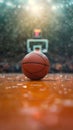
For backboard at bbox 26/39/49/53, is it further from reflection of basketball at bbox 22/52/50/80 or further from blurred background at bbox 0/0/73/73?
reflection of basketball at bbox 22/52/50/80

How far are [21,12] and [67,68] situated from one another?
1904mm

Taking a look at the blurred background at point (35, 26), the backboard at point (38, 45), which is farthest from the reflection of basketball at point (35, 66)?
the backboard at point (38, 45)

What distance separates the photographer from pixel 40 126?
3.05ft

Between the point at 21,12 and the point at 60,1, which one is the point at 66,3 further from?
the point at 21,12

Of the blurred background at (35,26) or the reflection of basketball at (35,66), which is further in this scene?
the blurred background at (35,26)

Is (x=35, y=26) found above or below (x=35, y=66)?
above

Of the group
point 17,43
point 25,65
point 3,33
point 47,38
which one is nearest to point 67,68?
point 47,38

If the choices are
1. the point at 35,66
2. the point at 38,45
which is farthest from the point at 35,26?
the point at 35,66

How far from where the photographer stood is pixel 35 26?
7250 millimetres

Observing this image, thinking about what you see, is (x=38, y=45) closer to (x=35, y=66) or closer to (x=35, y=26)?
(x=35, y=26)

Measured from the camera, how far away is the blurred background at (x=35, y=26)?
7023 mm

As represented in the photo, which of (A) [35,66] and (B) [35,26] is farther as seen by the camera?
(B) [35,26]

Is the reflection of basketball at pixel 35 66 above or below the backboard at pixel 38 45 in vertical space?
above

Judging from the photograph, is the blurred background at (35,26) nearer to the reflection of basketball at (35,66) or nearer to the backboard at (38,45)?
the backboard at (38,45)
